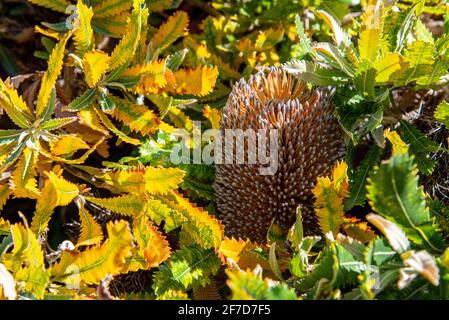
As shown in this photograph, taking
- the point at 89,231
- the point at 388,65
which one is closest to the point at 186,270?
the point at 89,231

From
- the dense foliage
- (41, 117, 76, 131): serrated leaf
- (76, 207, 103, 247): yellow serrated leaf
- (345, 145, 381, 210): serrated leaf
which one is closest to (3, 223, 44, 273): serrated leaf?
the dense foliage

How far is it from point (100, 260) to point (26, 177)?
27cm

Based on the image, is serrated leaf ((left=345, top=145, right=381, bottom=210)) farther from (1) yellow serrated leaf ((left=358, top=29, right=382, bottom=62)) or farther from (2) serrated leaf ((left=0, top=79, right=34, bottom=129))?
(2) serrated leaf ((left=0, top=79, right=34, bottom=129))

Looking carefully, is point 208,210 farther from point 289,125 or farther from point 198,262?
point 289,125

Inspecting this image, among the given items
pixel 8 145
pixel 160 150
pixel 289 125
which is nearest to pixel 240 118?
pixel 289 125

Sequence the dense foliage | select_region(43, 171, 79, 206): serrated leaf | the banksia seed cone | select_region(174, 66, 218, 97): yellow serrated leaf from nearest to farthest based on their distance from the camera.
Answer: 1. the dense foliage
2. select_region(43, 171, 79, 206): serrated leaf
3. the banksia seed cone
4. select_region(174, 66, 218, 97): yellow serrated leaf

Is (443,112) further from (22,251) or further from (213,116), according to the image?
(22,251)

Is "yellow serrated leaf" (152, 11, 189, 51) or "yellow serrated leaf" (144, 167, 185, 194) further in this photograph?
"yellow serrated leaf" (152, 11, 189, 51)

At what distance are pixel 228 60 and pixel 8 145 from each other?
595mm

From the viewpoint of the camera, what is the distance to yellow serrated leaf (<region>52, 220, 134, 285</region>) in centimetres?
95

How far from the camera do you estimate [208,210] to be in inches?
51.4

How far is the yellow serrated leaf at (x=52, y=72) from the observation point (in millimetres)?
1165

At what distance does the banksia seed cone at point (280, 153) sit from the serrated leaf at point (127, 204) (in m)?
0.18

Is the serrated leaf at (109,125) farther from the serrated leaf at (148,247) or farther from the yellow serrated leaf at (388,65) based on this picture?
the yellow serrated leaf at (388,65)
